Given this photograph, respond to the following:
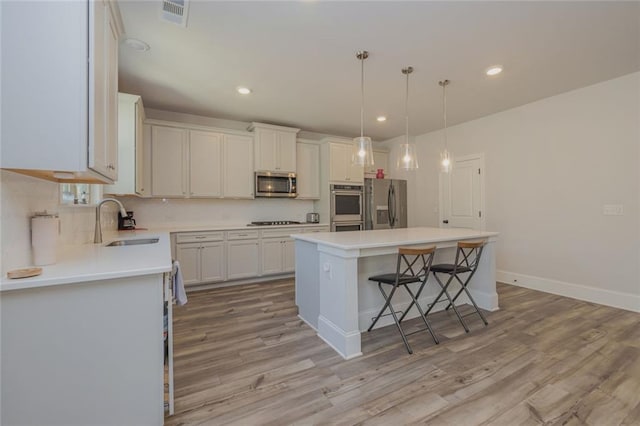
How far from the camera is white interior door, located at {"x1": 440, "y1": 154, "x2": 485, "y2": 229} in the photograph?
462 centimetres

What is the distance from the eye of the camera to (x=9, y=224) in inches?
51.8

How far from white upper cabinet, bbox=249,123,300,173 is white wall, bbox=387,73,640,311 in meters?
2.65

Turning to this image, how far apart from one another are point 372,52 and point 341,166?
101 inches

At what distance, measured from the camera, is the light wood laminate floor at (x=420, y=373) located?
1.59 m

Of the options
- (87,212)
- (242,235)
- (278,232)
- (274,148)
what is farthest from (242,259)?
(87,212)

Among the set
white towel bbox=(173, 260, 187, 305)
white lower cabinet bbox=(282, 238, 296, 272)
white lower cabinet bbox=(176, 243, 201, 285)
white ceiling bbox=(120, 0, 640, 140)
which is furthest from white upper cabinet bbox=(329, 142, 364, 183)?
white towel bbox=(173, 260, 187, 305)

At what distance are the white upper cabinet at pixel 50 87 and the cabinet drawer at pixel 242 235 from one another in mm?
2813

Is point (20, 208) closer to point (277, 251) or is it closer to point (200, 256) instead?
point (200, 256)

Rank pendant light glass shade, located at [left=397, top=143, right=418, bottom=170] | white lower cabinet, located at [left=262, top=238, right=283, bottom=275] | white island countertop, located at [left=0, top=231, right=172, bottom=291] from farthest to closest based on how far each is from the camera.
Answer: white lower cabinet, located at [left=262, top=238, right=283, bottom=275] → pendant light glass shade, located at [left=397, top=143, right=418, bottom=170] → white island countertop, located at [left=0, top=231, right=172, bottom=291]

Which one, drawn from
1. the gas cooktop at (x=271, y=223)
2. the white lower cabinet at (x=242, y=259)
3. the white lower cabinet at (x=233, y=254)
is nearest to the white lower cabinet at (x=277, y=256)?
the white lower cabinet at (x=233, y=254)

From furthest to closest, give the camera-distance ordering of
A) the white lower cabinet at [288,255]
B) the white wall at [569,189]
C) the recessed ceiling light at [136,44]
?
1. the white lower cabinet at [288,255]
2. the white wall at [569,189]
3. the recessed ceiling light at [136,44]

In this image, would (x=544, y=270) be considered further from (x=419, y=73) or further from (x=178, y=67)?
(x=178, y=67)

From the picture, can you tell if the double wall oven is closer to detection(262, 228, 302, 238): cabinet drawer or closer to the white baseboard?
detection(262, 228, 302, 238): cabinet drawer

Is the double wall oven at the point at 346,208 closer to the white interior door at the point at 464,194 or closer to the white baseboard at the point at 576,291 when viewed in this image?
the white interior door at the point at 464,194
